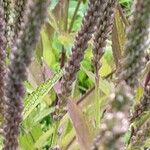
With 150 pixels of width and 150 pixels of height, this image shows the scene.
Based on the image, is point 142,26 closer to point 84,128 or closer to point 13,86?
point 13,86

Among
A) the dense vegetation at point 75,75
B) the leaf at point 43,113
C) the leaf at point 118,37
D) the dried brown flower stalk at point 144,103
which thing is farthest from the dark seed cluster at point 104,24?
the leaf at point 43,113

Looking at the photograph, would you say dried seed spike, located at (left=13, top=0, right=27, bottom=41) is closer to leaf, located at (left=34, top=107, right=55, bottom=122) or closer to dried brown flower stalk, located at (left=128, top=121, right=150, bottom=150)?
dried brown flower stalk, located at (left=128, top=121, right=150, bottom=150)

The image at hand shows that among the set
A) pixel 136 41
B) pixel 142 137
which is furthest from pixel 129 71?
pixel 142 137

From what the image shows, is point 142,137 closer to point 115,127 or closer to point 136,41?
point 136,41

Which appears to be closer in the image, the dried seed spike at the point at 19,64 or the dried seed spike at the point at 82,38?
the dried seed spike at the point at 19,64

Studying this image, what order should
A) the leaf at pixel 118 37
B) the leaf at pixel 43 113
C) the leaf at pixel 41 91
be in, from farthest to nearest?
1. the leaf at pixel 43 113
2. the leaf at pixel 118 37
3. the leaf at pixel 41 91

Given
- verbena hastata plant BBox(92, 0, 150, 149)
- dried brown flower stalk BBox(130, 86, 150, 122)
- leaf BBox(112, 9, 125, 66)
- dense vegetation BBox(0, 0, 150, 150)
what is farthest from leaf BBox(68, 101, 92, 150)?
verbena hastata plant BBox(92, 0, 150, 149)

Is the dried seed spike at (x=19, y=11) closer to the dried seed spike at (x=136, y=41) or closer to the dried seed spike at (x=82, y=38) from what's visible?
the dried seed spike at (x=82, y=38)

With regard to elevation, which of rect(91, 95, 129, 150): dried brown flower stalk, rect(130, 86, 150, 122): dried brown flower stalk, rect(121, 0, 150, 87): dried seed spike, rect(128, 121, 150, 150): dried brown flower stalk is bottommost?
rect(128, 121, 150, 150): dried brown flower stalk
